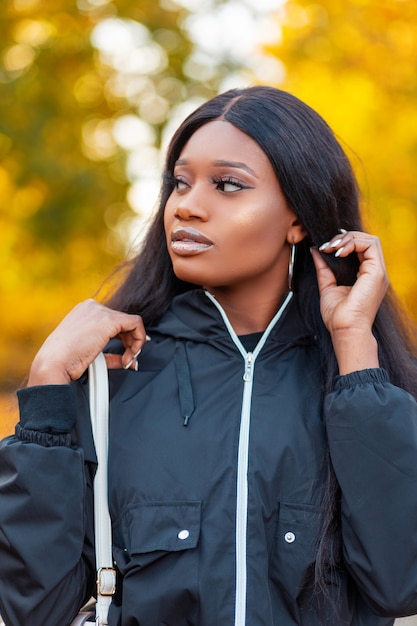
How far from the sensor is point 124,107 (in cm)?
962

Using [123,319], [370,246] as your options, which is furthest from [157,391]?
[370,246]

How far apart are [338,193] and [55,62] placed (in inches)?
255

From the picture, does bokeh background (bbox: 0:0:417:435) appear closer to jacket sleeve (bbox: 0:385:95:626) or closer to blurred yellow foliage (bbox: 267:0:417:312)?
blurred yellow foliage (bbox: 267:0:417:312)

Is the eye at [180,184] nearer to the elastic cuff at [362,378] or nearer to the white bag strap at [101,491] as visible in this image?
the white bag strap at [101,491]

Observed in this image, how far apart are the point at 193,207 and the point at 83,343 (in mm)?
500

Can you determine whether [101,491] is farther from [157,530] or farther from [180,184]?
[180,184]

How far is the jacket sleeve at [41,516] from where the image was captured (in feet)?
7.25

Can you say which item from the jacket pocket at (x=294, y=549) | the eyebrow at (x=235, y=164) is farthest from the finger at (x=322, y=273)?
the jacket pocket at (x=294, y=549)

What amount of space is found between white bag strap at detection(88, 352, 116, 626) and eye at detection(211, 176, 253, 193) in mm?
600

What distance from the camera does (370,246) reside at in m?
2.60

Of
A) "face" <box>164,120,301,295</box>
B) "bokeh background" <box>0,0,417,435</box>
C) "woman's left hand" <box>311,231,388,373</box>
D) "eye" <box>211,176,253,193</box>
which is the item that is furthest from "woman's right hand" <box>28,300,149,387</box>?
"bokeh background" <box>0,0,417,435</box>

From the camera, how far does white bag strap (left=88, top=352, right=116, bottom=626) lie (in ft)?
7.35

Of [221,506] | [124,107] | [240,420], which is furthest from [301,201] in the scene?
[124,107]

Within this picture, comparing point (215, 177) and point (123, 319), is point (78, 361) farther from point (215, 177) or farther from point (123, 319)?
point (215, 177)
